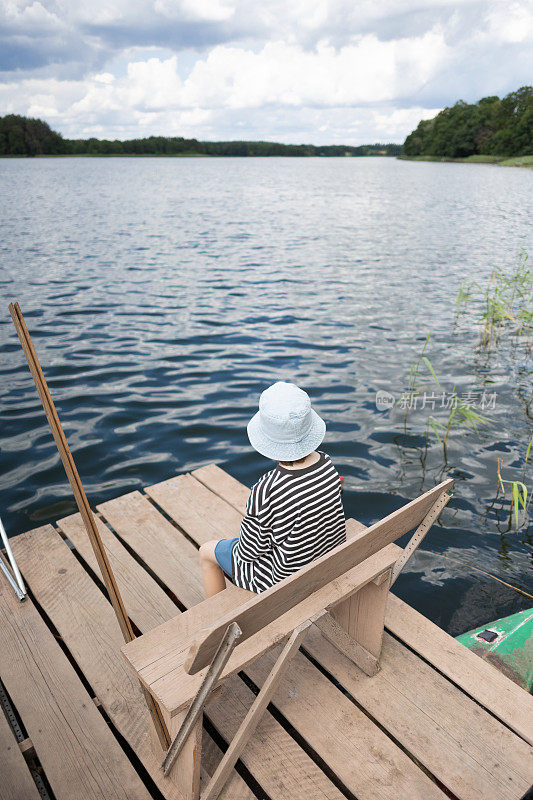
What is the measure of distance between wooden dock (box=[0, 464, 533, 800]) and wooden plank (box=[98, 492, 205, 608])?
0.12 feet

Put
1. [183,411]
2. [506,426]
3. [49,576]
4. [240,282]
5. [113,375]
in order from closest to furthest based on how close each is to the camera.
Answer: [49,576], [506,426], [183,411], [113,375], [240,282]

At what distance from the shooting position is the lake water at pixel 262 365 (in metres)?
4.90

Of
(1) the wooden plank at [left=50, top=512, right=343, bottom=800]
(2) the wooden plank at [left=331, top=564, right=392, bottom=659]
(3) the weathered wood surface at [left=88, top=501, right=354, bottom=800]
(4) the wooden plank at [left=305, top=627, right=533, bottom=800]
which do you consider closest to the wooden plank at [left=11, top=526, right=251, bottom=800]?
(1) the wooden plank at [left=50, top=512, right=343, bottom=800]

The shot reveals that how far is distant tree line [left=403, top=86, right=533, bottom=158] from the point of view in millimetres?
77625

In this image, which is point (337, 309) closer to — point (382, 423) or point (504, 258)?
point (382, 423)

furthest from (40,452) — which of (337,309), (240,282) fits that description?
(240,282)

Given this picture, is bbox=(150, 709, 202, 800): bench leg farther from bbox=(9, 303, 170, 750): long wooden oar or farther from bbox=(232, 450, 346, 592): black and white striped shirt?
bbox=(232, 450, 346, 592): black and white striped shirt

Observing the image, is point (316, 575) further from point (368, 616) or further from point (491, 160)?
point (491, 160)

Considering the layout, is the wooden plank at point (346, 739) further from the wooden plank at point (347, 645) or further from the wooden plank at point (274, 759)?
the wooden plank at point (347, 645)

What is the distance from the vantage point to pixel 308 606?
7.77ft

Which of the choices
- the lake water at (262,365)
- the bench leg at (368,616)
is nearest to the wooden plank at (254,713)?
the bench leg at (368,616)

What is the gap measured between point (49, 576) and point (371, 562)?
2.16 m

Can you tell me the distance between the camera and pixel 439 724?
2.48 m

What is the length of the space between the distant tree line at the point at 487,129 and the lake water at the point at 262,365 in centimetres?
7223
